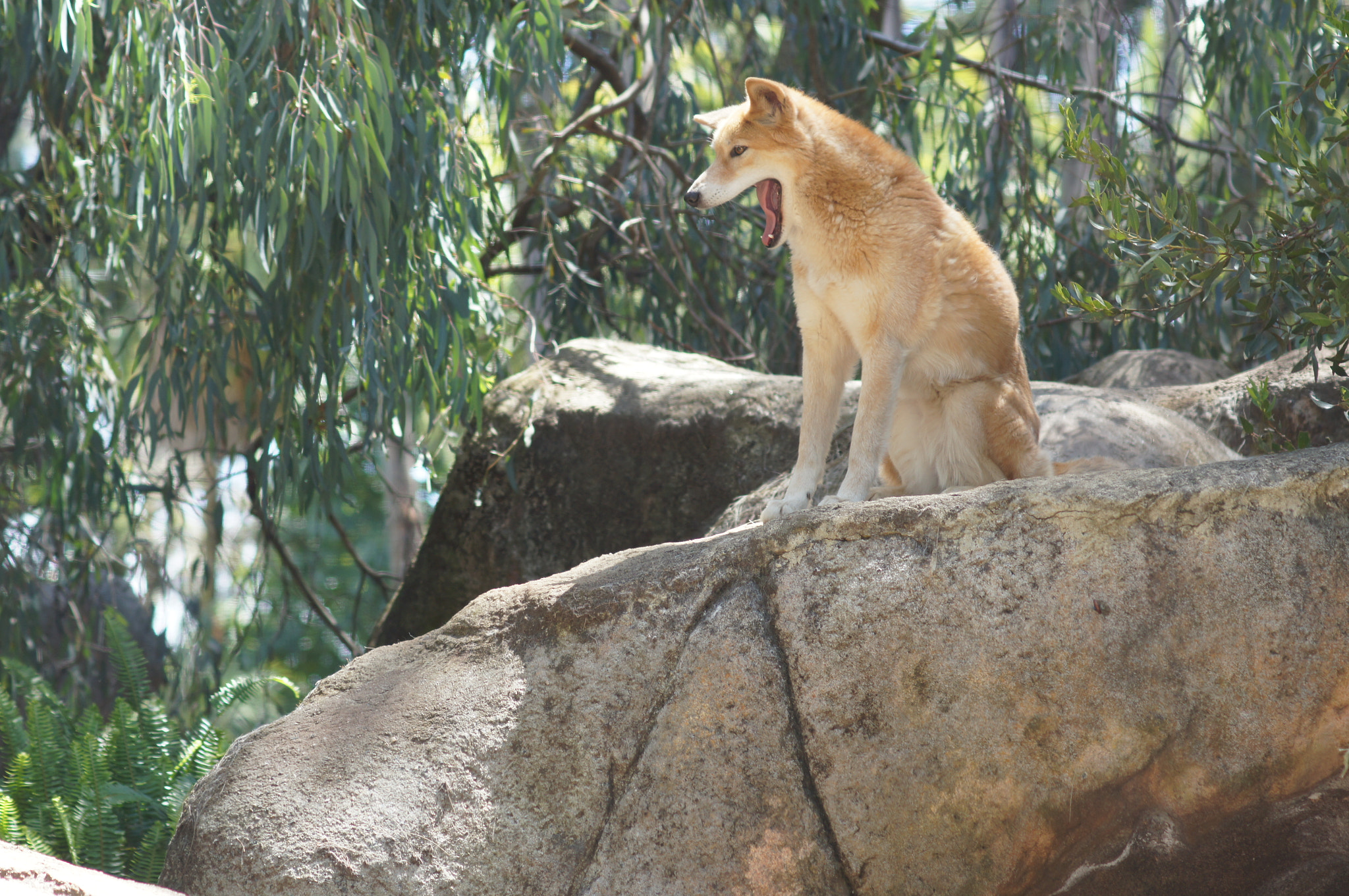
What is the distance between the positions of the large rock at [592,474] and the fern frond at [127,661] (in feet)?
4.09

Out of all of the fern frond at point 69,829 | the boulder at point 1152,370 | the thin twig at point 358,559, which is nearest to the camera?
the fern frond at point 69,829

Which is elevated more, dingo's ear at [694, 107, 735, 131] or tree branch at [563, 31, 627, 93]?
tree branch at [563, 31, 627, 93]

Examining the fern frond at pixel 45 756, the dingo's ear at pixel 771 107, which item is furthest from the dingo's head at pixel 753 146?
the fern frond at pixel 45 756

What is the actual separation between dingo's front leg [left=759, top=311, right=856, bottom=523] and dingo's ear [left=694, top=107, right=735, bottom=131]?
79 centimetres

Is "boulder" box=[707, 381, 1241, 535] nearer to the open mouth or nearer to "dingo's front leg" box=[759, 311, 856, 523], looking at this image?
"dingo's front leg" box=[759, 311, 856, 523]

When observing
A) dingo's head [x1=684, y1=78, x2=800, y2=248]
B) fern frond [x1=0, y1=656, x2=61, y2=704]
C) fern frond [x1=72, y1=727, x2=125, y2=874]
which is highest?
dingo's head [x1=684, y1=78, x2=800, y2=248]

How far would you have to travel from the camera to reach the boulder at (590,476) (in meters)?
6.03

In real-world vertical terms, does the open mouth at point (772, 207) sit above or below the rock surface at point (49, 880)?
above

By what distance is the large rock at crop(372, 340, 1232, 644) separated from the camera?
6020 mm

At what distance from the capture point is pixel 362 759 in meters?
3.09

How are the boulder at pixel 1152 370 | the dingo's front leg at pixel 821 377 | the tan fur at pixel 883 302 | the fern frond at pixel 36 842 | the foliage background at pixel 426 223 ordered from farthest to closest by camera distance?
the boulder at pixel 1152 370 → the foliage background at pixel 426 223 → the fern frond at pixel 36 842 → the dingo's front leg at pixel 821 377 → the tan fur at pixel 883 302

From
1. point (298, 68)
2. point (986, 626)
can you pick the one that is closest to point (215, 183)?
point (298, 68)

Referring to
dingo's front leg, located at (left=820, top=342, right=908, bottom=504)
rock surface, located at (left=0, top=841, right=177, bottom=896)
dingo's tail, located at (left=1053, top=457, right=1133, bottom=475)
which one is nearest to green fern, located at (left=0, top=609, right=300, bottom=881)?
rock surface, located at (left=0, top=841, right=177, bottom=896)

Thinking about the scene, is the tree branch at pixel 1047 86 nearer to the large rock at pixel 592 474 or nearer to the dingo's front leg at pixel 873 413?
the large rock at pixel 592 474
